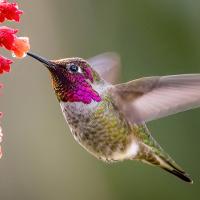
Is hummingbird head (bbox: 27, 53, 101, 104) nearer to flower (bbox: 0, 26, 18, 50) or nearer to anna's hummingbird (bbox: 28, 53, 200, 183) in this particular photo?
anna's hummingbird (bbox: 28, 53, 200, 183)

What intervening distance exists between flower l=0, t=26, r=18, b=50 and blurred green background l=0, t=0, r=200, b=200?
509 centimetres

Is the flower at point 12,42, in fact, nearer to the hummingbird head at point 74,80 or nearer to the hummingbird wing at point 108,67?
the hummingbird head at point 74,80

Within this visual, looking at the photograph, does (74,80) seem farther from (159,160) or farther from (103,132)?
(159,160)

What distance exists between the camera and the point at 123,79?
8797 millimetres

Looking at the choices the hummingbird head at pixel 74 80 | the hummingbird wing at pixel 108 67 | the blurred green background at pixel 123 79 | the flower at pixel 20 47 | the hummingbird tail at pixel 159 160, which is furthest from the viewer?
the blurred green background at pixel 123 79

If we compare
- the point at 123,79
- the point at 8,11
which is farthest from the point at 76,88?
the point at 123,79

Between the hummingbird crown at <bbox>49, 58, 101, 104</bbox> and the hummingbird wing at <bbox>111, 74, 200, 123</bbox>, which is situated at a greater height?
the hummingbird crown at <bbox>49, 58, 101, 104</bbox>

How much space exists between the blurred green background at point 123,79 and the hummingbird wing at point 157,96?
433 centimetres

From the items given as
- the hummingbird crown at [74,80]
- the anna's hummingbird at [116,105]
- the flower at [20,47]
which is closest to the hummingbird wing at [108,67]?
the anna's hummingbird at [116,105]

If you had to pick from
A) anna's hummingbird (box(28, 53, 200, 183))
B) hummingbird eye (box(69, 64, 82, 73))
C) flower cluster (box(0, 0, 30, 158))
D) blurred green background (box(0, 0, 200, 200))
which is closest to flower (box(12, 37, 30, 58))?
flower cluster (box(0, 0, 30, 158))

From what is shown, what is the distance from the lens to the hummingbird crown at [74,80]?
420 centimetres

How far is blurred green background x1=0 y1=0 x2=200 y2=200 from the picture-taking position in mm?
Answer: 8641

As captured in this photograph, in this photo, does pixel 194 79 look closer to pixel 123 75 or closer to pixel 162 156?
pixel 162 156

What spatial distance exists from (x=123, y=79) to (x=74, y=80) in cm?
449
